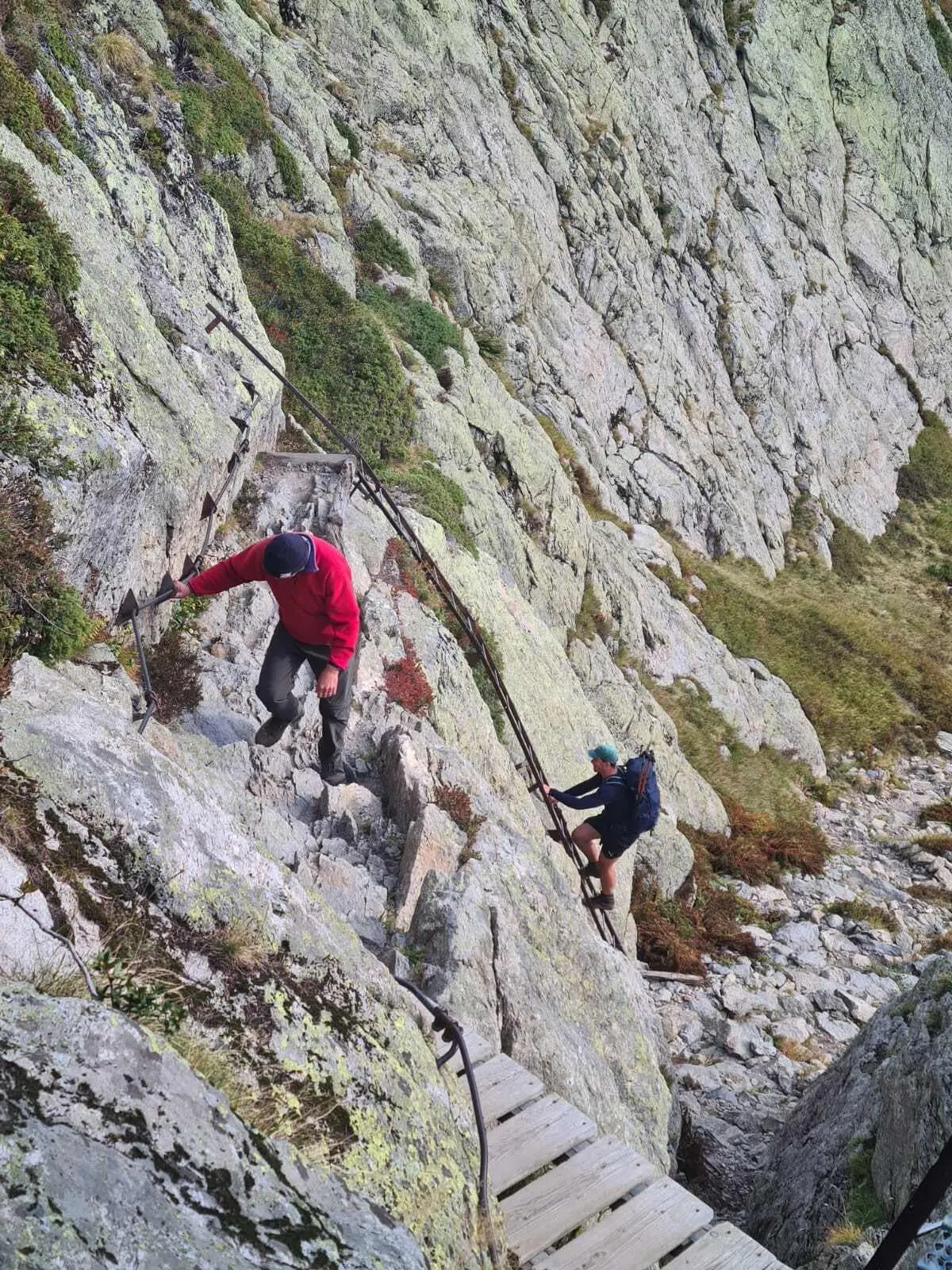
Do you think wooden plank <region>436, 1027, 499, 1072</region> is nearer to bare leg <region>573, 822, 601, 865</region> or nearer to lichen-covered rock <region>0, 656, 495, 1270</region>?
lichen-covered rock <region>0, 656, 495, 1270</region>

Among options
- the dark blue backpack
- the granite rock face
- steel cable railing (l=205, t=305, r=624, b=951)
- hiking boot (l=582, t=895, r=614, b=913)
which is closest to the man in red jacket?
the dark blue backpack

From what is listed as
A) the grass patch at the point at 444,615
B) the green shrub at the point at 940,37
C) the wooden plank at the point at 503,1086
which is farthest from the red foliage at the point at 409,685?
the green shrub at the point at 940,37

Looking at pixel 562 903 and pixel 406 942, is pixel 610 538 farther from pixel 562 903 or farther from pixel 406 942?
pixel 406 942

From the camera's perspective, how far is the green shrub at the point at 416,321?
2275 centimetres

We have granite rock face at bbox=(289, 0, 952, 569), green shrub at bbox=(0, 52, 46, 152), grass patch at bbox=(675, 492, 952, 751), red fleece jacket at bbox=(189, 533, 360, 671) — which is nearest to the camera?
red fleece jacket at bbox=(189, 533, 360, 671)

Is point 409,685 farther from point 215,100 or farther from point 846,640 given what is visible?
point 846,640

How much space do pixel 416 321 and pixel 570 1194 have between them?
70.6 feet

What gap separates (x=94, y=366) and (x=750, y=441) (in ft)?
121

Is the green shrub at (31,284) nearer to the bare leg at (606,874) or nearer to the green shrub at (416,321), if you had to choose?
the bare leg at (606,874)

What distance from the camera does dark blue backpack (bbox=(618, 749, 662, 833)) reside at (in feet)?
37.3

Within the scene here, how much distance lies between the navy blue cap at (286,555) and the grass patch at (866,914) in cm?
1502

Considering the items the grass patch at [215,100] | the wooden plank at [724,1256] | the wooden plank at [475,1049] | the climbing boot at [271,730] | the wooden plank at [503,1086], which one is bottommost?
the wooden plank at [475,1049]

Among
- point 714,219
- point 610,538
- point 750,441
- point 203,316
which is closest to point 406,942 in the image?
point 203,316

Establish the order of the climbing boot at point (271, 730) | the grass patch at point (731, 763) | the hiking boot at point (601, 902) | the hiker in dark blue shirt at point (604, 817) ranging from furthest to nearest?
1. the grass patch at point (731, 763)
2. the hiking boot at point (601, 902)
3. the hiker in dark blue shirt at point (604, 817)
4. the climbing boot at point (271, 730)
